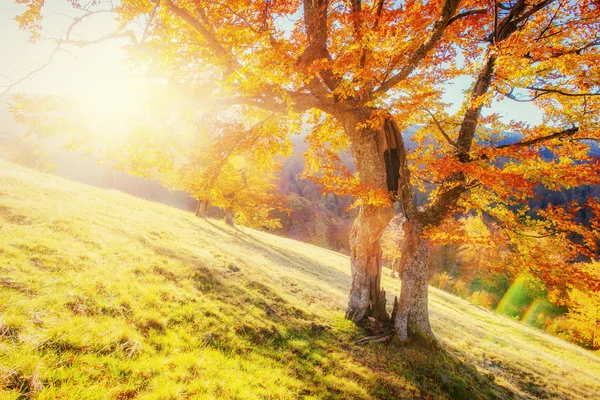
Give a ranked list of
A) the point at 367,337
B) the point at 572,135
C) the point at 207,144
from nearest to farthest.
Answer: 1. the point at 572,135
2. the point at 367,337
3. the point at 207,144

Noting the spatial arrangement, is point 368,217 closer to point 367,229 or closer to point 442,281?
point 367,229

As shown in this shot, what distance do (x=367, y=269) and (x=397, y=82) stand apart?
585cm

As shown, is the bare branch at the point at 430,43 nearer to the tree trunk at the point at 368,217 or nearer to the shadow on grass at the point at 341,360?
the tree trunk at the point at 368,217

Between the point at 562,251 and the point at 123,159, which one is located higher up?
the point at 562,251

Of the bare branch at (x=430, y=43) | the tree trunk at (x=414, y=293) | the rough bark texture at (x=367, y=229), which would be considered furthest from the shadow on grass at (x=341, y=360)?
the bare branch at (x=430, y=43)

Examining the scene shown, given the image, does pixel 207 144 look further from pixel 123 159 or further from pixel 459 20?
pixel 459 20

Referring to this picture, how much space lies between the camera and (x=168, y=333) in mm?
5180

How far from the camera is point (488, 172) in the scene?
22.0ft

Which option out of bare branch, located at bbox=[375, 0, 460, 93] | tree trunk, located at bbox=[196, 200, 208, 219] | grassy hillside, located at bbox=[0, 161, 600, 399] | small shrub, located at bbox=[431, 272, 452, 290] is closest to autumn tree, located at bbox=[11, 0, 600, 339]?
bare branch, located at bbox=[375, 0, 460, 93]

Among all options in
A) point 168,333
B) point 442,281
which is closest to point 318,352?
point 168,333

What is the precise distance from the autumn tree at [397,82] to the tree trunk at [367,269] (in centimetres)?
4

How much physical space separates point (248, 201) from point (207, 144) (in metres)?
17.0

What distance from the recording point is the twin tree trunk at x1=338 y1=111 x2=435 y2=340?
8477mm

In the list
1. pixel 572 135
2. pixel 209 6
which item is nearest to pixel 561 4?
pixel 572 135
